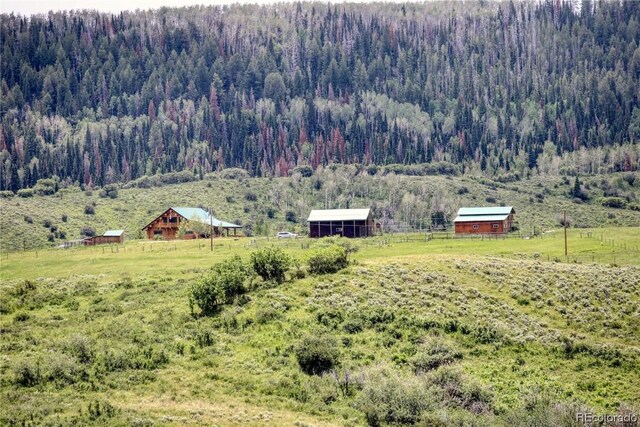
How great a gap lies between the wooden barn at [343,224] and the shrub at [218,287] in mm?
40744

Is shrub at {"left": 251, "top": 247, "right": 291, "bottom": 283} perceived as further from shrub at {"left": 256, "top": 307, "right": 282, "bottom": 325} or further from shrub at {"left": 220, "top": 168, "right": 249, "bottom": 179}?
shrub at {"left": 220, "top": 168, "right": 249, "bottom": 179}

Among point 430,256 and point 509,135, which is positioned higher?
point 509,135

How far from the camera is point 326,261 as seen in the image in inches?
2505

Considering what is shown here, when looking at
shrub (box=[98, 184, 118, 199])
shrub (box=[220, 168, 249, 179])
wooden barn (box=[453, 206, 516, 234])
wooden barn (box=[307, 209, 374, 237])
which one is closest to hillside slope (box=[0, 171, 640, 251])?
shrub (box=[98, 184, 118, 199])

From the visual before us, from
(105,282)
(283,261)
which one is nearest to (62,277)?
(105,282)

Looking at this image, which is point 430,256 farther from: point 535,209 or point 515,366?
point 535,209

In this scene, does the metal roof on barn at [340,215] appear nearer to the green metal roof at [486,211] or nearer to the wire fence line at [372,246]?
the wire fence line at [372,246]

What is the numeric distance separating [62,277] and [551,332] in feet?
138

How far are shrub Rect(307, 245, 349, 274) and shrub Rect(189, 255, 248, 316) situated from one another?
5513 mm

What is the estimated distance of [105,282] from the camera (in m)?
67.6

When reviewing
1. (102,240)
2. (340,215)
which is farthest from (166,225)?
(340,215)

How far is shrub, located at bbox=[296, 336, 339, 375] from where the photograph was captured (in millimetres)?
47625

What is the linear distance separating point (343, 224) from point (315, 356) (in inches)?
2161

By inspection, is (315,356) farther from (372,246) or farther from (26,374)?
(372,246)
